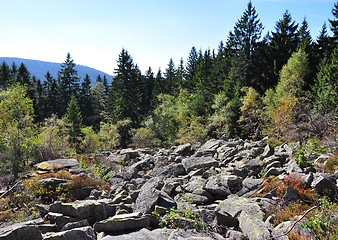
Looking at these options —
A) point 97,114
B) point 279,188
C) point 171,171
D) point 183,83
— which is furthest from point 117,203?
point 97,114

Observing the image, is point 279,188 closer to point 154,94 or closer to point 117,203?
point 117,203

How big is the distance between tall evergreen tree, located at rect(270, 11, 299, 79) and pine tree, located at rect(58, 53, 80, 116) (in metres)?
44.7

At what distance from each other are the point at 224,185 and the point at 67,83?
56.7 m

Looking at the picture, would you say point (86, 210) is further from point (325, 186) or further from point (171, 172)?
point (325, 186)

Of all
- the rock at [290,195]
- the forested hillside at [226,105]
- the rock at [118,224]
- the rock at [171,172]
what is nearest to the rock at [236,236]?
the rock at [290,195]

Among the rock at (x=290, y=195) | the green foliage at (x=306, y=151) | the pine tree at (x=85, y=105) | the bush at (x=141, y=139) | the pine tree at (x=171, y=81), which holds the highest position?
the pine tree at (x=171, y=81)

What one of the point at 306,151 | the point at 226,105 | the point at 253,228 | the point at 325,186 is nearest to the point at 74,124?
the point at 226,105

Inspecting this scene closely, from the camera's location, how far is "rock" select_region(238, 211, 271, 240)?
4468 mm

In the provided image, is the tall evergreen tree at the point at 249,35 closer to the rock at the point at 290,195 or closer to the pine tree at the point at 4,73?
the rock at the point at 290,195

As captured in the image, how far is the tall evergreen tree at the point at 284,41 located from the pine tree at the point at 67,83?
147 ft

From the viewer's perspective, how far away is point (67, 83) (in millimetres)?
56656

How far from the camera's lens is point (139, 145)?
31281mm

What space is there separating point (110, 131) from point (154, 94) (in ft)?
79.6

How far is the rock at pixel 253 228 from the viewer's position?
4.47 m
